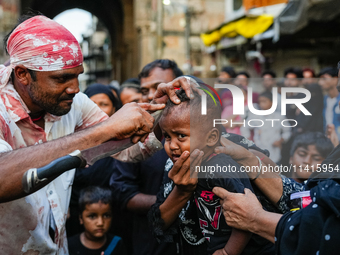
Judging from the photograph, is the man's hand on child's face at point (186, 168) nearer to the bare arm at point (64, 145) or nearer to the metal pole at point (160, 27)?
the bare arm at point (64, 145)

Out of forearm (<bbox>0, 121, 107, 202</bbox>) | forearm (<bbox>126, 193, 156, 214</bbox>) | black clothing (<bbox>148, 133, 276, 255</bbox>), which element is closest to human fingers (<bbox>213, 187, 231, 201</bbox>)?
black clothing (<bbox>148, 133, 276, 255</bbox>)

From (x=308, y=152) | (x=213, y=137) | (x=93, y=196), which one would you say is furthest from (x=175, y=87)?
(x=93, y=196)

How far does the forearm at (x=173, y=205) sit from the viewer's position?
2.02 metres

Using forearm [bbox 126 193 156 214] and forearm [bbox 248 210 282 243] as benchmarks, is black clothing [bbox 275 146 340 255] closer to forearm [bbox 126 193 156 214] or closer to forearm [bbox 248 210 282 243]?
forearm [bbox 248 210 282 243]

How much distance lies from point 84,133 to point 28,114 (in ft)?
1.79

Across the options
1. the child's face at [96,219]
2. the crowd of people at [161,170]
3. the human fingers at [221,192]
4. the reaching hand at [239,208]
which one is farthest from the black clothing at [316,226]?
the child's face at [96,219]

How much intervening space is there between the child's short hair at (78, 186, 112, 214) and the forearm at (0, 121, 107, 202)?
1655 millimetres

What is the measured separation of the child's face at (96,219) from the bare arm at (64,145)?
1688mm

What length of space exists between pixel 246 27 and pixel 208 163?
789 cm

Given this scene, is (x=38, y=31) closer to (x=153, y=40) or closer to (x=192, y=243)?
(x=192, y=243)

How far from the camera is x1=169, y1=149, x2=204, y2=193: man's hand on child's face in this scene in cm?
184

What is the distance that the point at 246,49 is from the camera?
11156 mm

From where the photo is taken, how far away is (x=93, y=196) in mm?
3410

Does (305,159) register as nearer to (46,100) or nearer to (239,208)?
(239,208)
